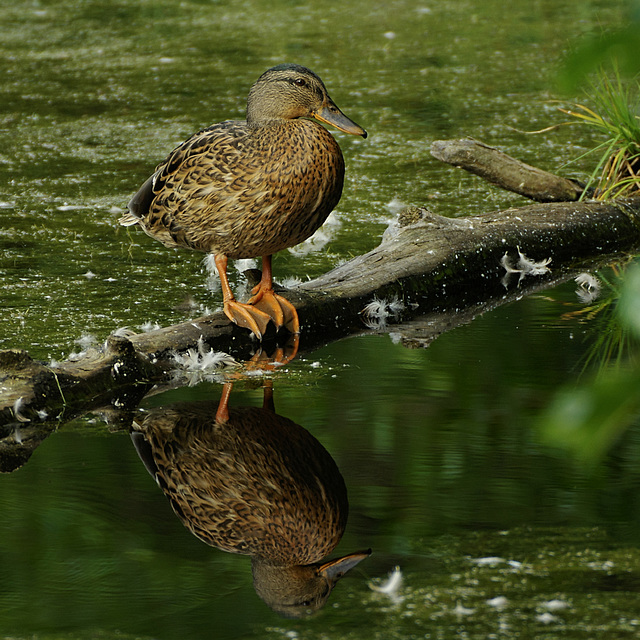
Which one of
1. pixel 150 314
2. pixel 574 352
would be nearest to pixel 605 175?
pixel 574 352

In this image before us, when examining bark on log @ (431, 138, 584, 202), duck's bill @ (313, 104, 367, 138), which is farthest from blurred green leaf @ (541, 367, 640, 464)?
bark on log @ (431, 138, 584, 202)

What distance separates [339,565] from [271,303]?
179 centimetres

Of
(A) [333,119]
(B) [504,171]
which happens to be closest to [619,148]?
(B) [504,171]

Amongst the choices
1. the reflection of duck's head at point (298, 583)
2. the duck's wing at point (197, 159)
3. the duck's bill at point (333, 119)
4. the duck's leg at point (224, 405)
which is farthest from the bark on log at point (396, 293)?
the reflection of duck's head at point (298, 583)

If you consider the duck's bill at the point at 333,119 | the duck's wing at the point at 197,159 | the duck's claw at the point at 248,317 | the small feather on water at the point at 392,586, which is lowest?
the small feather on water at the point at 392,586

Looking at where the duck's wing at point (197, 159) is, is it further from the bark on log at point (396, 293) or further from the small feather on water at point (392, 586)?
the small feather on water at point (392, 586)

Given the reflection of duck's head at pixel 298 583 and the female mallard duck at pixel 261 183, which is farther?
the female mallard duck at pixel 261 183

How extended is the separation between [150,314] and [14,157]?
3.36 m

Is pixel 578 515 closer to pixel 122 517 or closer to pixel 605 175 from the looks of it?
pixel 122 517

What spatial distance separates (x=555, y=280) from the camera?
5.19 metres

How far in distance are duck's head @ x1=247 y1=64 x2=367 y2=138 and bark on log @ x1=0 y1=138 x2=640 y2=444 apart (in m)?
0.73

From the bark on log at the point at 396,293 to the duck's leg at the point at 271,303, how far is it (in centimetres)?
8

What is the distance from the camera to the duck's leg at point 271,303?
13.8ft

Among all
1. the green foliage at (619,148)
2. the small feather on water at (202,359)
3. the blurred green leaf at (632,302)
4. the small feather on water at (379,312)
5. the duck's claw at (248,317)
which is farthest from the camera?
the green foliage at (619,148)
